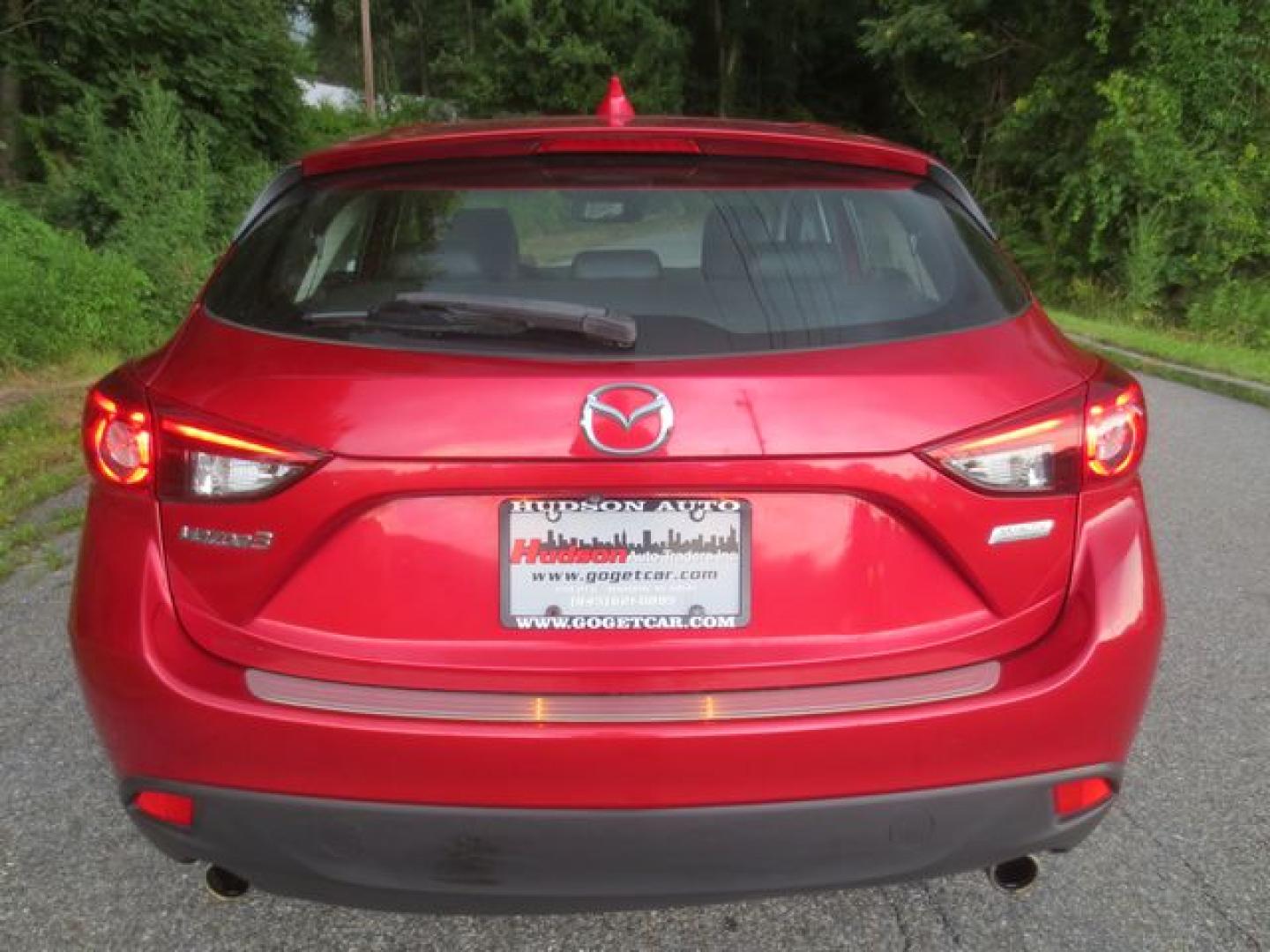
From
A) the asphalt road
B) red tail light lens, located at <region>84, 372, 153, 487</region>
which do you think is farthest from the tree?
red tail light lens, located at <region>84, 372, 153, 487</region>

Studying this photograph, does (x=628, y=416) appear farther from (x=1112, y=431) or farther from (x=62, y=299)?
(x=62, y=299)

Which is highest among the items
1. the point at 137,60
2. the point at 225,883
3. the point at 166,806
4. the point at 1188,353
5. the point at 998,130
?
the point at 137,60

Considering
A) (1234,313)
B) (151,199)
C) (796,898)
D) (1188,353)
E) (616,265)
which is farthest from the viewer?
(1234,313)

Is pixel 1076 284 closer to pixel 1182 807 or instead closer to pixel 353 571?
pixel 1182 807

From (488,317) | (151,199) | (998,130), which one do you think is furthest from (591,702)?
(998,130)

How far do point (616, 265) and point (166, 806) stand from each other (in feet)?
3.99

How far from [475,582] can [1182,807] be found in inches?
81.1

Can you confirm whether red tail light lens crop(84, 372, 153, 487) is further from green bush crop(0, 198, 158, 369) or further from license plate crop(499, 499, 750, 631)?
green bush crop(0, 198, 158, 369)

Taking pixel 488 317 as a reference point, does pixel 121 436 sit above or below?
below

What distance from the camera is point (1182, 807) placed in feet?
9.27

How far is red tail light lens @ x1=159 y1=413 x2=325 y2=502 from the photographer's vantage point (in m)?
1.75

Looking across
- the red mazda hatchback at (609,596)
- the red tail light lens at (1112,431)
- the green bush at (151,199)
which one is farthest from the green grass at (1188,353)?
the green bush at (151,199)

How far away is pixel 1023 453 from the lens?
182 cm

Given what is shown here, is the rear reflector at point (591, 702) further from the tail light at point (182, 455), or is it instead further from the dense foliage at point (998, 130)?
the dense foliage at point (998, 130)
